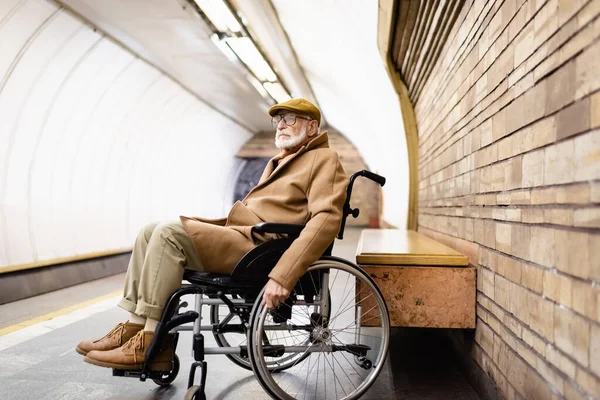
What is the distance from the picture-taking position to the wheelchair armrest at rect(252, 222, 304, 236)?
245 cm

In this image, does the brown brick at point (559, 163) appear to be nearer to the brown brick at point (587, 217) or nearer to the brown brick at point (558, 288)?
the brown brick at point (587, 217)

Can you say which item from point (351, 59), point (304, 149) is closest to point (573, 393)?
point (304, 149)

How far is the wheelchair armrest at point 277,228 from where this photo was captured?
2449 mm

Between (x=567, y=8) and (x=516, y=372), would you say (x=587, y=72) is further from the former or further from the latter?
(x=516, y=372)

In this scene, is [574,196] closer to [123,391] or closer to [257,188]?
[257,188]

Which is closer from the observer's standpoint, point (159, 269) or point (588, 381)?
point (588, 381)

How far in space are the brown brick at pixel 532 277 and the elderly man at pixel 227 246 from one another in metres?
0.85

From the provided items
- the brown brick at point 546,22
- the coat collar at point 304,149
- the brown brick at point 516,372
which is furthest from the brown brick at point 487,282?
the brown brick at point 546,22

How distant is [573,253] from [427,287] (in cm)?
144

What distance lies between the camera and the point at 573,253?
1.56m

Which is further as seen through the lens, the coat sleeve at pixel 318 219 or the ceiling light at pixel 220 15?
the ceiling light at pixel 220 15

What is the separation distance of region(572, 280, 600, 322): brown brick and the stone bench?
1366mm

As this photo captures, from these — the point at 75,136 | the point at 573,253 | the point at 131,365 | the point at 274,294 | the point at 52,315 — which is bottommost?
the point at 52,315

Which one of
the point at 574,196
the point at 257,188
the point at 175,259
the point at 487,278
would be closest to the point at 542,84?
the point at 574,196
